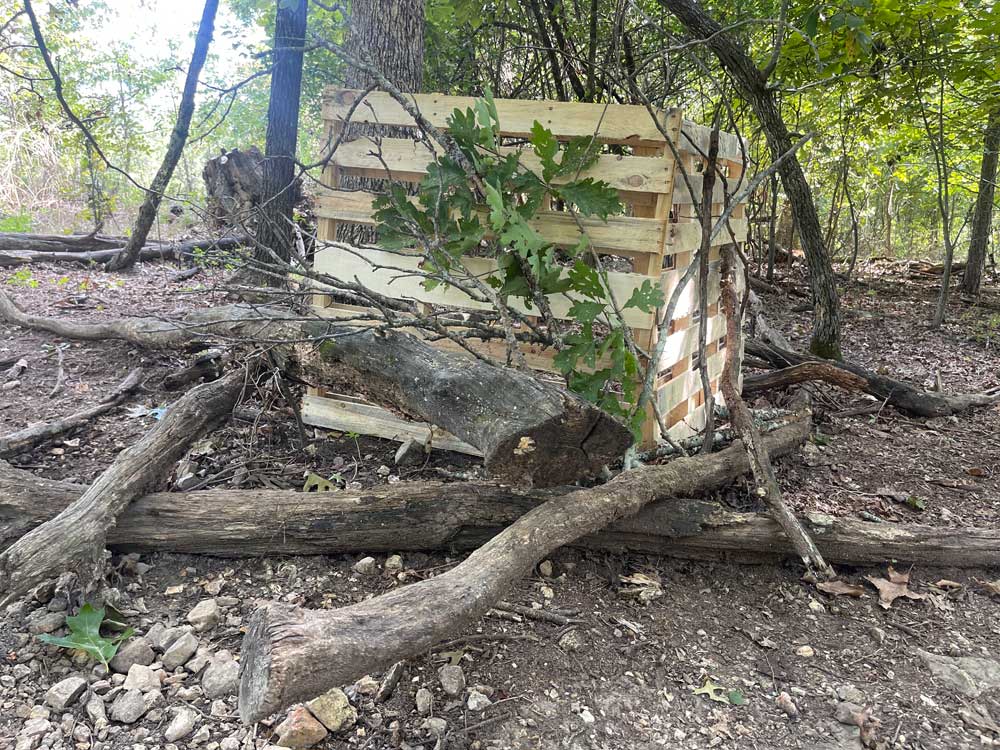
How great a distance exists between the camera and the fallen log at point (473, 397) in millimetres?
2316

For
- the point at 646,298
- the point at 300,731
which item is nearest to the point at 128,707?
the point at 300,731

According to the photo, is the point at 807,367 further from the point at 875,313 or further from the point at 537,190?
the point at 875,313

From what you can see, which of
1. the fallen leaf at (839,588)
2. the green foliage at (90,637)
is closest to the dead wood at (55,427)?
the green foliage at (90,637)

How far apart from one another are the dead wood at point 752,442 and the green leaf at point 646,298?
0.62 meters

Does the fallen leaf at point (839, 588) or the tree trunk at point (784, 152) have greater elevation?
the tree trunk at point (784, 152)

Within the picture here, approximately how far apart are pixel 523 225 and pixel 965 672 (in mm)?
2274

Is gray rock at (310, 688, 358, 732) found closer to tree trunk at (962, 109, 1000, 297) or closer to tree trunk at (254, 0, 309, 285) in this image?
tree trunk at (254, 0, 309, 285)

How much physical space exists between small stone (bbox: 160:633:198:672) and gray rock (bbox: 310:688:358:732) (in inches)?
19.8

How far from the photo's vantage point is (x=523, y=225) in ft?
9.46

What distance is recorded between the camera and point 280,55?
17.4 feet

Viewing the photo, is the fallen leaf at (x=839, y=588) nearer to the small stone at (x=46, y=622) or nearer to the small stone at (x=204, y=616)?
the small stone at (x=204, y=616)

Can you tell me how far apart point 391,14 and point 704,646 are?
4.05m

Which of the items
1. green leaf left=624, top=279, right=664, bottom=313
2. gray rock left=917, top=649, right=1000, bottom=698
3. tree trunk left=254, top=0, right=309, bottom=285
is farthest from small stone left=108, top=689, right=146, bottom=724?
tree trunk left=254, top=0, right=309, bottom=285

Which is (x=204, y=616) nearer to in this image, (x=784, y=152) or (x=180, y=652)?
(x=180, y=652)
